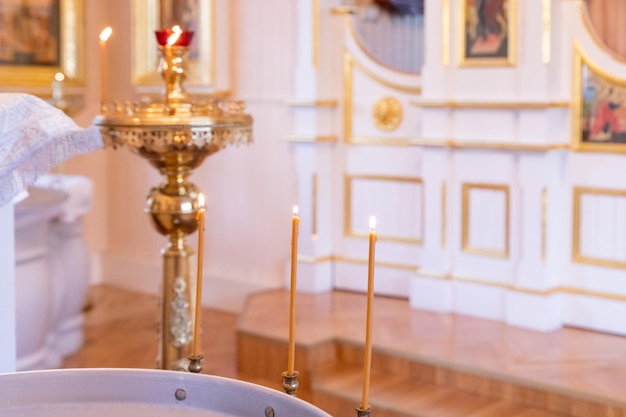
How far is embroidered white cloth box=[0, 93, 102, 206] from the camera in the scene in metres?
1.84

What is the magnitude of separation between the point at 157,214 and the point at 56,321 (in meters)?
2.27

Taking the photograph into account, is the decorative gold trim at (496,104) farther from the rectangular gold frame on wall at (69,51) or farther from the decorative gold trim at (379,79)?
the rectangular gold frame on wall at (69,51)

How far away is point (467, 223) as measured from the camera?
5359 mm

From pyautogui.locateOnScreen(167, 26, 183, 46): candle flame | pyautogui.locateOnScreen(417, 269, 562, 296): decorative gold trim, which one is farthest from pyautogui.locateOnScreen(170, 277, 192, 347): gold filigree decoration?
pyautogui.locateOnScreen(417, 269, 562, 296): decorative gold trim

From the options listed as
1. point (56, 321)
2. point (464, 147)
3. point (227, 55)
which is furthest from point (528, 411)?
point (227, 55)

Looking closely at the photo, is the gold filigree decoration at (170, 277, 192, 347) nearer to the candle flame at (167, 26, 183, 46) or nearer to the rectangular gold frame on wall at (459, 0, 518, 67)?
the candle flame at (167, 26, 183, 46)

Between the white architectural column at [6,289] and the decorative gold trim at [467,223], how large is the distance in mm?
3458

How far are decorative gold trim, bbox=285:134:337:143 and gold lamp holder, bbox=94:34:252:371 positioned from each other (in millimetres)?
2574

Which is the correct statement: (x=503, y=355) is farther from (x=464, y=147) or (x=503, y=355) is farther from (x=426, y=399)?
(x=464, y=147)

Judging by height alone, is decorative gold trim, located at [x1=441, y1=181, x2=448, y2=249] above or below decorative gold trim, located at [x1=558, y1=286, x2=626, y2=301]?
above

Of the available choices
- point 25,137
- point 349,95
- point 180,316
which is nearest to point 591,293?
point 349,95

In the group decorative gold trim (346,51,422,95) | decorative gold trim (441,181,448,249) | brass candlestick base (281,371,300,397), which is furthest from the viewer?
decorative gold trim (346,51,422,95)

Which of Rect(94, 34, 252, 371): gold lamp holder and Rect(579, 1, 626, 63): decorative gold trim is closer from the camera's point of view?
Rect(94, 34, 252, 371): gold lamp holder

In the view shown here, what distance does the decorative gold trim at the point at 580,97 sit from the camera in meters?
4.90
